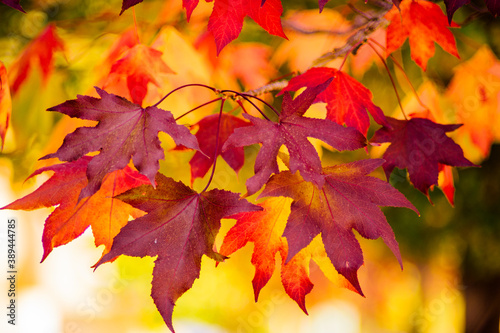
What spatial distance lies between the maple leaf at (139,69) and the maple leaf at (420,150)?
49 centimetres

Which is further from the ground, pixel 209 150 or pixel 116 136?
pixel 116 136

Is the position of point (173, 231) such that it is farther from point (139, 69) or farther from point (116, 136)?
point (139, 69)

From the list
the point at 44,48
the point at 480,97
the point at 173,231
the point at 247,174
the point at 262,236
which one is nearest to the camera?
the point at 173,231

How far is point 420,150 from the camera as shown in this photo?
2.50 feet

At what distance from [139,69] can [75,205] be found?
0.37 meters

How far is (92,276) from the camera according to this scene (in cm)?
277

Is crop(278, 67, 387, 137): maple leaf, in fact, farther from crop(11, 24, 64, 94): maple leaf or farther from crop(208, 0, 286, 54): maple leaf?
crop(11, 24, 64, 94): maple leaf

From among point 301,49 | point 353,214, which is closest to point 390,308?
point 301,49

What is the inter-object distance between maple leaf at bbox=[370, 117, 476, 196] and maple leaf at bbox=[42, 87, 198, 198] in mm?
418

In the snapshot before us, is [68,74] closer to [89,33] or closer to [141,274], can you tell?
[89,33]

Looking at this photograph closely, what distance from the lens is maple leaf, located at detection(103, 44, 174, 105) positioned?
852 millimetres

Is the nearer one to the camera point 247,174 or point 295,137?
point 295,137

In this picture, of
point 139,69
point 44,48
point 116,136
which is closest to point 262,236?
point 116,136

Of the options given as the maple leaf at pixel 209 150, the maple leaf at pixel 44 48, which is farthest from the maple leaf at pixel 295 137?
the maple leaf at pixel 44 48
